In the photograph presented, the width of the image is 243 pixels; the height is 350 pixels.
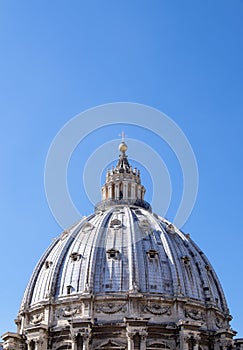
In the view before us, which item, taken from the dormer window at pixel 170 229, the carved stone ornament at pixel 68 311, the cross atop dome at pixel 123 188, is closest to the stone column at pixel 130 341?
the carved stone ornament at pixel 68 311

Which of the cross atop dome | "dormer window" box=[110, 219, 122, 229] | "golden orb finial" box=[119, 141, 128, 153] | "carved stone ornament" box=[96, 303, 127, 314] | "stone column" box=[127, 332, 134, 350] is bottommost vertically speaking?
"stone column" box=[127, 332, 134, 350]

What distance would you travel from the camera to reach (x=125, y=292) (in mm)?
55594

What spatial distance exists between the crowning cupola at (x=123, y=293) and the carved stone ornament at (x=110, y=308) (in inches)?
3.4

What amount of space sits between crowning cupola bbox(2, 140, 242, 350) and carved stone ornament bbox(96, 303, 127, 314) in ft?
0.29

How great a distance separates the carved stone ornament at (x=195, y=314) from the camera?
56031 mm

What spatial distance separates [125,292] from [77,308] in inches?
177

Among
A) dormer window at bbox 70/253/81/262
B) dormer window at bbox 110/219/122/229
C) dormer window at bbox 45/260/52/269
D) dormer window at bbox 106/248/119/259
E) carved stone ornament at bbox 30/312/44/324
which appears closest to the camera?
carved stone ornament at bbox 30/312/44/324

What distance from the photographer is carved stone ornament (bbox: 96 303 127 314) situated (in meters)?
54.3

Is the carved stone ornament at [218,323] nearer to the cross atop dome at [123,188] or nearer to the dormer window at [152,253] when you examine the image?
the dormer window at [152,253]

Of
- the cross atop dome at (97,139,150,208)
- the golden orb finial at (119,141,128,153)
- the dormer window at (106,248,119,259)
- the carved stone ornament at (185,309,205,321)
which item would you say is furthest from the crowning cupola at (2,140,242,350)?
the golden orb finial at (119,141,128,153)

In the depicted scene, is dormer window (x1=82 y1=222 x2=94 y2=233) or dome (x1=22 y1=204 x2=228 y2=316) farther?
dormer window (x1=82 y1=222 x2=94 y2=233)

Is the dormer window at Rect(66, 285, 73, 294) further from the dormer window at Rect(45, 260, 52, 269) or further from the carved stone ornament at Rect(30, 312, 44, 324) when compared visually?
the dormer window at Rect(45, 260, 52, 269)

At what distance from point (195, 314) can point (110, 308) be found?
8.13 metres

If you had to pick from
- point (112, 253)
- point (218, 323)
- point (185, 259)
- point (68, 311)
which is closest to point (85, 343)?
point (68, 311)
